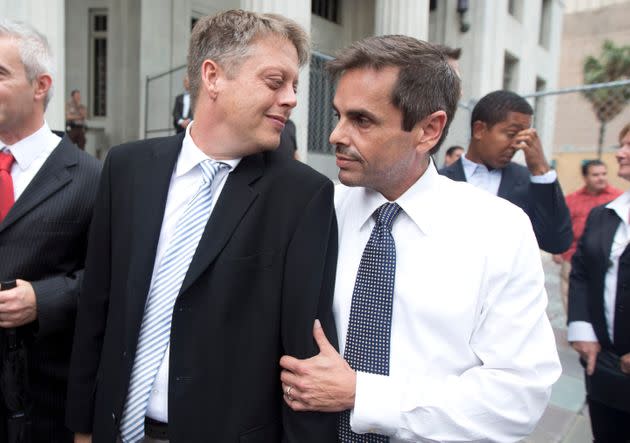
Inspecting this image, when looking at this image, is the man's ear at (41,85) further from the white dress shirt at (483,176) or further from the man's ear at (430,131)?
the white dress shirt at (483,176)

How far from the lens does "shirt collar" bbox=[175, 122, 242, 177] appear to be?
1.53 meters

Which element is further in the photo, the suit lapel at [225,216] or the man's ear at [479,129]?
the man's ear at [479,129]

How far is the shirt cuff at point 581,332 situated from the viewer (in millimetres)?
2566

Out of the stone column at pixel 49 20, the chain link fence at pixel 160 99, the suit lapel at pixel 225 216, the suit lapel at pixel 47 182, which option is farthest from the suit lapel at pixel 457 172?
the chain link fence at pixel 160 99

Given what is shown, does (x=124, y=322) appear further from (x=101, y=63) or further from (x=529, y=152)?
(x=101, y=63)

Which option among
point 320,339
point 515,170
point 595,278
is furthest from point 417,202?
point 515,170

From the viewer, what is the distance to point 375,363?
1.40 metres

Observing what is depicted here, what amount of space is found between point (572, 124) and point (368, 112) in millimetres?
45160

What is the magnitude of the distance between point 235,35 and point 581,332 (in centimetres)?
227

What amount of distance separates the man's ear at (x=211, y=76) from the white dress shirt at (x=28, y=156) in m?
0.76

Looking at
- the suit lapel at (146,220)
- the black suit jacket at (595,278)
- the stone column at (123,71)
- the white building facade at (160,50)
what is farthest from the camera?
the stone column at (123,71)

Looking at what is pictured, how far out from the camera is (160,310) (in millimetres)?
1474

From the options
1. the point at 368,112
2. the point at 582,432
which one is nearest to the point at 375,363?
the point at 368,112

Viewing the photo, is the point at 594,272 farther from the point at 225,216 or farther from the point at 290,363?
the point at 225,216
